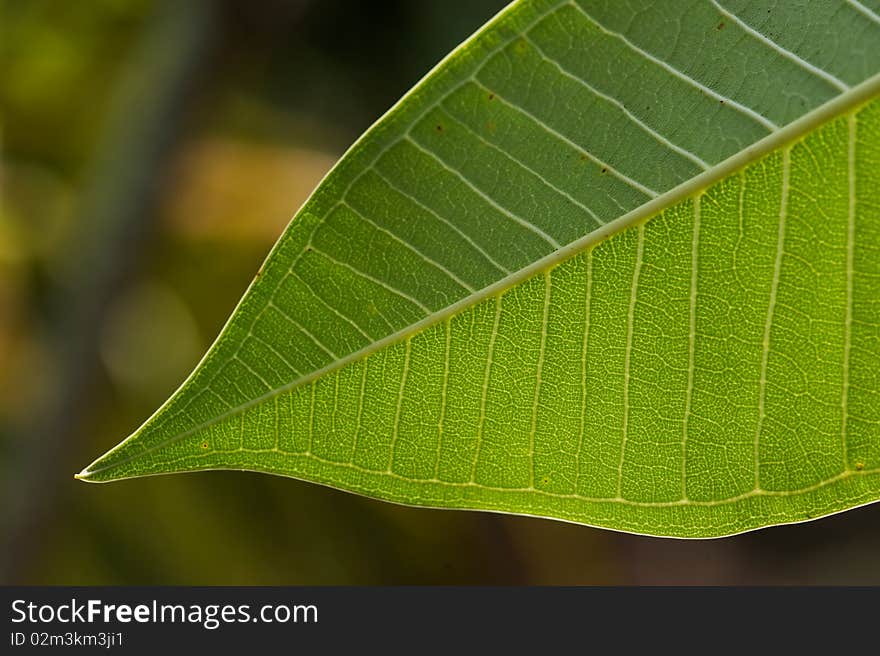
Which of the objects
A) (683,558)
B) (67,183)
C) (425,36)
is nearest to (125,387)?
(67,183)

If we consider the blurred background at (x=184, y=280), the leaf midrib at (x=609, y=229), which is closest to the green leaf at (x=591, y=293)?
the leaf midrib at (x=609, y=229)

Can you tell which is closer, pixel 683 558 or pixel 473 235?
pixel 473 235

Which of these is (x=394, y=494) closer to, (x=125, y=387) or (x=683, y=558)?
(x=125, y=387)

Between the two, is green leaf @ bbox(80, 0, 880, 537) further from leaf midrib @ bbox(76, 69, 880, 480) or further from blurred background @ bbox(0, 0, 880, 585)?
blurred background @ bbox(0, 0, 880, 585)

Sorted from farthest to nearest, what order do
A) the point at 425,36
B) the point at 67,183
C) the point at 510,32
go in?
1. the point at 67,183
2. the point at 425,36
3. the point at 510,32

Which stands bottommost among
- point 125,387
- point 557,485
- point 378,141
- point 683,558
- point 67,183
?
point 557,485

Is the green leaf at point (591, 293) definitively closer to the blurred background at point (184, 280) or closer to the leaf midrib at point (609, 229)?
the leaf midrib at point (609, 229)
